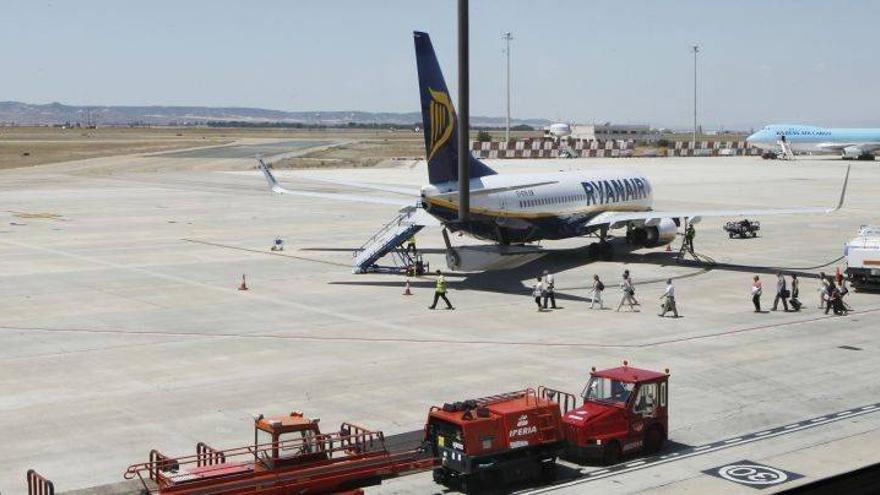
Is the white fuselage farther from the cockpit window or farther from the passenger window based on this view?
the passenger window

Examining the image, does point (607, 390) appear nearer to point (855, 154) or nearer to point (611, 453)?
point (611, 453)

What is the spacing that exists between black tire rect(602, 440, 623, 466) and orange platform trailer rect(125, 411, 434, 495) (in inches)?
169

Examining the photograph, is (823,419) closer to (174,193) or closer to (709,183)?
(174,193)

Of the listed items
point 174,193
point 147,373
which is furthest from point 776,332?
point 174,193

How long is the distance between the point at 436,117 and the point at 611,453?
80.6ft

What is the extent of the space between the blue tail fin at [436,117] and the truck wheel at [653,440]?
23.3 meters

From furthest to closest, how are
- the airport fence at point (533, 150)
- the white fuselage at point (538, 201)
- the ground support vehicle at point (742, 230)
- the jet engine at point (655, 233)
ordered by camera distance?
the airport fence at point (533, 150) < the ground support vehicle at point (742, 230) < the jet engine at point (655, 233) < the white fuselage at point (538, 201)

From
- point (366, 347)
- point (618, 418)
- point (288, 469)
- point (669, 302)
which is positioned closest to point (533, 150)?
point (669, 302)

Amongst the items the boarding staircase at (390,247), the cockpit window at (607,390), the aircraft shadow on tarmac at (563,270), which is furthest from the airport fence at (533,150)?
the cockpit window at (607,390)

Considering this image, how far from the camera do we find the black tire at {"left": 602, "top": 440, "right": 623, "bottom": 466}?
23.5 metres

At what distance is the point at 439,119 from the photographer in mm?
45688

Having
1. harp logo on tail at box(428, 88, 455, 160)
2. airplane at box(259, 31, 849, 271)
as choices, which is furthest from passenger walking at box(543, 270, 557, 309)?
harp logo on tail at box(428, 88, 455, 160)

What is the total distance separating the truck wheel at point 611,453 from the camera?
23453 mm

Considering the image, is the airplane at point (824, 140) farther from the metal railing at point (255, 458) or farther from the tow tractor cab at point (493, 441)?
the metal railing at point (255, 458)
